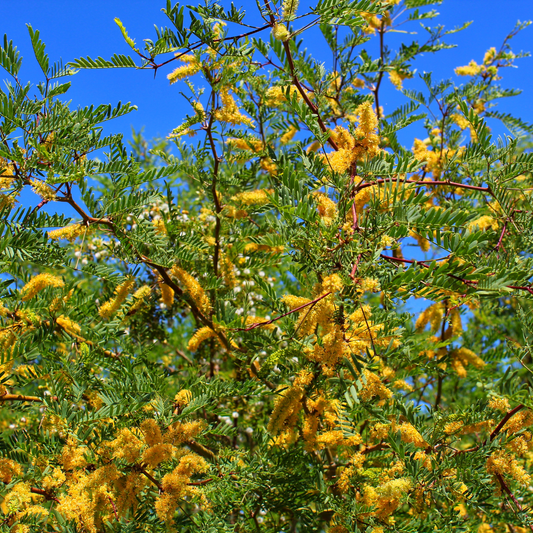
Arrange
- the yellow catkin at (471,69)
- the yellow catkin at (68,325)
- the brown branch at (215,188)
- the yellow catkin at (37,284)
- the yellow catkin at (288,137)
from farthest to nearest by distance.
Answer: the yellow catkin at (471,69)
the yellow catkin at (288,137)
the brown branch at (215,188)
the yellow catkin at (68,325)
the yellow catkin at (37,284)

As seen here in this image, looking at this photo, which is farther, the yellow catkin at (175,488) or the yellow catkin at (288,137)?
the yellow catkin at (288,137)

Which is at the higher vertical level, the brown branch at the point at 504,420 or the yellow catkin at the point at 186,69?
the yellow catkin at the point at 186,69

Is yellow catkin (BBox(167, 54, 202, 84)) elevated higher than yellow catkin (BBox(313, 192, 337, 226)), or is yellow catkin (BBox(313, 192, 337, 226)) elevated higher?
yellow catkin (BBox(167, 54, 202, 84))

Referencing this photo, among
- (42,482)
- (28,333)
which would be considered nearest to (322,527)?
(42,482)

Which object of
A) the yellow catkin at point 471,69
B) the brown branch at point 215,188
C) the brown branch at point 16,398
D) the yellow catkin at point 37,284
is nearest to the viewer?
the brown branch at point 16,398

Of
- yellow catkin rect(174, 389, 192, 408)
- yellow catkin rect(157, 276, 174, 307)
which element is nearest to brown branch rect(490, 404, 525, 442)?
yellow catkin rect(174, 389, 192, 408)

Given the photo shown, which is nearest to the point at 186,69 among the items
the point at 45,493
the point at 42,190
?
the point at 42,190

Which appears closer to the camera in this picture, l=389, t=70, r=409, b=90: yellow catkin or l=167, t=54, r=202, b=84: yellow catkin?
l=167, t=54, r=202, b=84: yellow catkin

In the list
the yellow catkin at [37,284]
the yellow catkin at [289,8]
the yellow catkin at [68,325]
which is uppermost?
the yellow catkin at [289,8]

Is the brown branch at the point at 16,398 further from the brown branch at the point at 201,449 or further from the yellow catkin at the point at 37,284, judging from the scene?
the brown branch at the point at 201,449

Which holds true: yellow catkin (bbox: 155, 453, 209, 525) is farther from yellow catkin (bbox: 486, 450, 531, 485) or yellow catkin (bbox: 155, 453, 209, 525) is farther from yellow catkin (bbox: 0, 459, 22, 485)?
yellow catkin (bbox: 486, 450, 531, 485)

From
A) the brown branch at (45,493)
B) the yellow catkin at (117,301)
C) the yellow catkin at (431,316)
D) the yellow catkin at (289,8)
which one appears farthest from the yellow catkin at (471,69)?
the brown branch at (45,493)

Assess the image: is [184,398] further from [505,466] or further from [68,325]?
[505,466]

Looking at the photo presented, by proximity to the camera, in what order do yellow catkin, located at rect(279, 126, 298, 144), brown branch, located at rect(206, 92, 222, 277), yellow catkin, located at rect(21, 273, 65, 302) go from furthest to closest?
yellow catkin, located at rect(279, 126, 298, 144) < brown branch, located at rect(206, 92, 222, 277) < yellow catkin, located at rect(21, 273, 65, 302)
